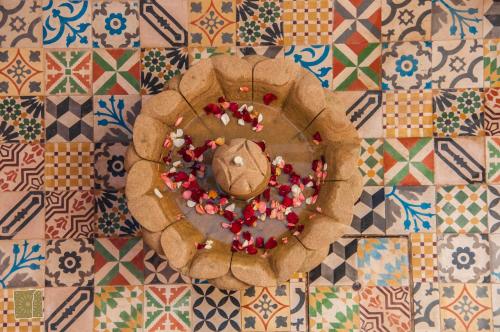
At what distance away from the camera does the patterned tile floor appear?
1854 mm

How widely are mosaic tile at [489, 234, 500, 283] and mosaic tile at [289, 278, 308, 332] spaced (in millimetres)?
706

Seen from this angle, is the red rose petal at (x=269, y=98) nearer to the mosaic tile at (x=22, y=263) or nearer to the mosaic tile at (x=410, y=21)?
the mosaic tile at (x=410, y=21)

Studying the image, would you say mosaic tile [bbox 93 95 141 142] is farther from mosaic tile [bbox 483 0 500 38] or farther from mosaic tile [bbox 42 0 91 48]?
mosaic tile [bbox 483 0 500 38]

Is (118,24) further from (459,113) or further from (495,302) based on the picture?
(495,302)

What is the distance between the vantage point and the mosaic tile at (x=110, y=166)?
1.88 meters

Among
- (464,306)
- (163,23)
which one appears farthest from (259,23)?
(464,306)

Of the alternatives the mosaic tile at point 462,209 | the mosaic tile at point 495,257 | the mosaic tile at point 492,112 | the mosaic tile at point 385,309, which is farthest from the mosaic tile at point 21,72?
the mosaic tile at point 495,257

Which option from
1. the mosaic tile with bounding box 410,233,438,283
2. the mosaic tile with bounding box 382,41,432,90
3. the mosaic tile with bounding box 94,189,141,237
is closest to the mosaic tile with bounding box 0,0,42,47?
the mosaic tile with bounding box 94,189,141,237

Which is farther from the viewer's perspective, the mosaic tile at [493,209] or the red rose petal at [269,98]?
the mosaic tile at [493,209]

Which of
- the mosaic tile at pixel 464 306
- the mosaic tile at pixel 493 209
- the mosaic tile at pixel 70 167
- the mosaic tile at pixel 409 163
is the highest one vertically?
A: the mosaic tile at pixel 70 167

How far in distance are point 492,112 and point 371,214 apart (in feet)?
1.98

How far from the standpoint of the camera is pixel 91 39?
1.93m

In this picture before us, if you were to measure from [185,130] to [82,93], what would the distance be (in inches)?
23.6

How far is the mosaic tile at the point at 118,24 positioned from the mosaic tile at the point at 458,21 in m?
1.15
